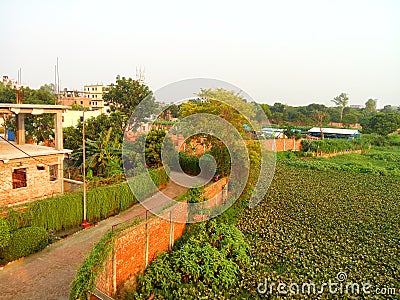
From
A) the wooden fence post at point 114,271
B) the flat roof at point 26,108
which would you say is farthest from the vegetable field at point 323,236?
the flat roof at point 26,108

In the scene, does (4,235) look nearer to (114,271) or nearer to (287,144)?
(114,271)

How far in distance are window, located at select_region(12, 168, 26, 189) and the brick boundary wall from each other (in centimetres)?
518

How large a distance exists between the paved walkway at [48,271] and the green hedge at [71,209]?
76cm

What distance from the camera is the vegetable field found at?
7.30 metres

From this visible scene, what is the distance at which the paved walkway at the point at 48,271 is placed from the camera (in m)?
6.13

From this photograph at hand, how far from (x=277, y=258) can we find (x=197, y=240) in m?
2.01

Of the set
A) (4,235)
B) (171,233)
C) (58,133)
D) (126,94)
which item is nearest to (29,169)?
(58,133)

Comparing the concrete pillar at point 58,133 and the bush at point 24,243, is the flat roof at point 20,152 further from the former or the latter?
the bush at point 24,243

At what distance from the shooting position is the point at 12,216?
7672 mm

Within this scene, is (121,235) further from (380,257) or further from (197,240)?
(380,257)

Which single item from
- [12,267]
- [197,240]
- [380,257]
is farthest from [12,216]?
[380,257]

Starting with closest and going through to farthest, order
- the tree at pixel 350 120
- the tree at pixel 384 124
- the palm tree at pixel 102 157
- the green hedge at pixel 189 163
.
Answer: the palm tree at pixel 102 157
the green hedge at pixel 189 163
the tree at pixel 384 124
the tree at pixel 350 120

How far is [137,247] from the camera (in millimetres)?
6891

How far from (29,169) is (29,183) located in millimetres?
439
